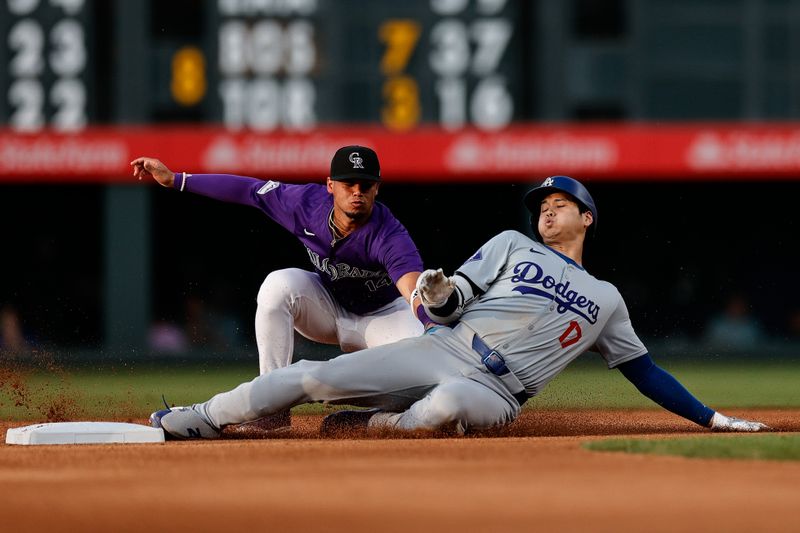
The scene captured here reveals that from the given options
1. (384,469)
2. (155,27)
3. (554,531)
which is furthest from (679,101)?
(554,531)

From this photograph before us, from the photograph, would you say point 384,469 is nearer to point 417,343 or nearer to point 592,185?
point 417,343

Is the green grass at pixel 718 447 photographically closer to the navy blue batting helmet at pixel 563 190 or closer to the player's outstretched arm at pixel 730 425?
the player's outstretched arm at pixel 730 425

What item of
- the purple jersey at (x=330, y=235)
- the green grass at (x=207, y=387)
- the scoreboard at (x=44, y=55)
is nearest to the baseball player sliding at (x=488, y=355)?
the purple jersey at (x=330, y=235)

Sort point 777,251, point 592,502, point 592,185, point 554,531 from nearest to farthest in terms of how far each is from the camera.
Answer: point 554,531, point 592,502, point 592,185, point 777,251

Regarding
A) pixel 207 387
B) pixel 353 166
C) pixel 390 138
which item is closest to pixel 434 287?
pixel 353 166

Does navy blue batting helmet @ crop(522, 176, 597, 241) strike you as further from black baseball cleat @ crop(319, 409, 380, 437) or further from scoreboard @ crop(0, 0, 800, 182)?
scoreboard @ crop(0, 0, 800, 182)

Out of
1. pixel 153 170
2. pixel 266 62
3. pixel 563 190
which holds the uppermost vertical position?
pixel 266 62

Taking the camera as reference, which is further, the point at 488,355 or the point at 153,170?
the point at 153,170

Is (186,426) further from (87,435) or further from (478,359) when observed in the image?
(478,359)
